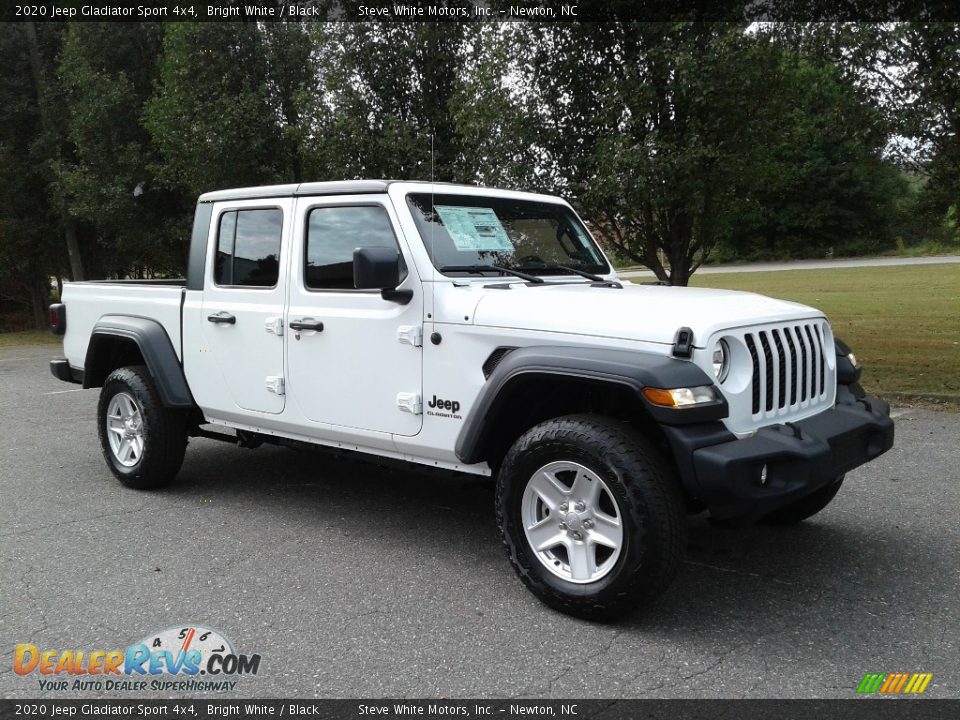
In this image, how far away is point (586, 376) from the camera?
11.5ft

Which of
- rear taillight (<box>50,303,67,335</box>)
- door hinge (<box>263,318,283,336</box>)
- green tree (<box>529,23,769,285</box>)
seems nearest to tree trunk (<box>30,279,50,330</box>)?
green tree (<box>529,23,769,285</box>)

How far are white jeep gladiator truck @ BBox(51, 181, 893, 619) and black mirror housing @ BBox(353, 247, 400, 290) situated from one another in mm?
13

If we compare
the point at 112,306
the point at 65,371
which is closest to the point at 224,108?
the point at 65,371

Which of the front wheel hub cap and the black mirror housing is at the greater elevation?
the black mirror housing

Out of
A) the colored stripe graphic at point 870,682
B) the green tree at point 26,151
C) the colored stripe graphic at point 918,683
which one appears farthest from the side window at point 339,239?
the green tree at point 26,151

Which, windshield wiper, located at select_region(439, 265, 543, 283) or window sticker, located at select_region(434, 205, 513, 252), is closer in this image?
windshield wiper, located at select_region(439, 265, 543, 283)

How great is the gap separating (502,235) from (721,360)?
1597mm

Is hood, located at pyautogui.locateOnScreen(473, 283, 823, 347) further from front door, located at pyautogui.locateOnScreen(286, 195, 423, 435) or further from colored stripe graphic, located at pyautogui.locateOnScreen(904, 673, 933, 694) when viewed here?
colored stripe graphic, located at pyautogui.locateOnScreen(904, 673, 933, 694)

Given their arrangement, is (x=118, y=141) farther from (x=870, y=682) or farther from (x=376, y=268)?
(x=870, y=682)

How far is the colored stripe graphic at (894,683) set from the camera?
10.00 ft

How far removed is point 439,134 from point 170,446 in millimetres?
8012

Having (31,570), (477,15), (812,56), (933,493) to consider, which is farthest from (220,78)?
(933,493)

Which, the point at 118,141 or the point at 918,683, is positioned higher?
the point at 118,141

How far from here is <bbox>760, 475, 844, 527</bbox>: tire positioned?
4530 mm
